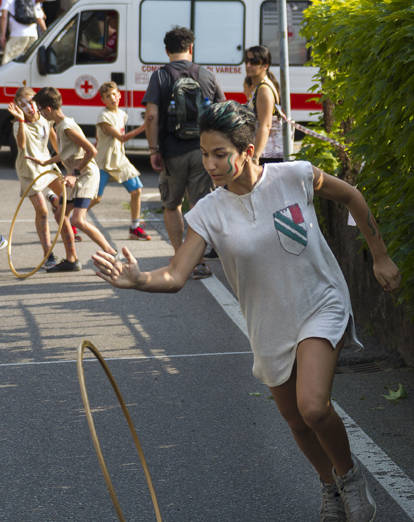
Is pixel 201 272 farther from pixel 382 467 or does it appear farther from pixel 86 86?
pixel 86 86

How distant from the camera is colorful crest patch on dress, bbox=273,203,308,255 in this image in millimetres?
→ 3791

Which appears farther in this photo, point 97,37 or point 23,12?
point 23,12

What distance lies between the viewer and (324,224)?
784cm

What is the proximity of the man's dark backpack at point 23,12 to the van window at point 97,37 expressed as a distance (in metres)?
4.20

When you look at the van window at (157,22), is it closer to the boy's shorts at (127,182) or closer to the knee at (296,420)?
the boy's shorts at (127,182)

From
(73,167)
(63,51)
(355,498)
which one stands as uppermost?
(63,51)

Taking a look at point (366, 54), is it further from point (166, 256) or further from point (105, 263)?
point (166, 256)

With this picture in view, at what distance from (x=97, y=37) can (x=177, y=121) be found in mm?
9076

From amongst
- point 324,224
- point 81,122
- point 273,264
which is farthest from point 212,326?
point 81,122

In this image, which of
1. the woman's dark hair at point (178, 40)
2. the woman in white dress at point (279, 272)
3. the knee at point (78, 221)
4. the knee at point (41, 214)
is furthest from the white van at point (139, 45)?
the woman in white dress at point (279, 272)

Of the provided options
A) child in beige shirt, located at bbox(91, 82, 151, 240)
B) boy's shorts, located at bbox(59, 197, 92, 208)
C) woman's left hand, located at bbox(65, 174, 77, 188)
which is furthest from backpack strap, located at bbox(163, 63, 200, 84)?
child in beige shirt, located at bbox(91, 82, 151, 240)

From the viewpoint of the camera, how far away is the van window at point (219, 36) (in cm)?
1722

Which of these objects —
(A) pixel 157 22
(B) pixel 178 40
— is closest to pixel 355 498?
(B) pixel 178 40

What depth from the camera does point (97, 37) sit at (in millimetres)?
17109
